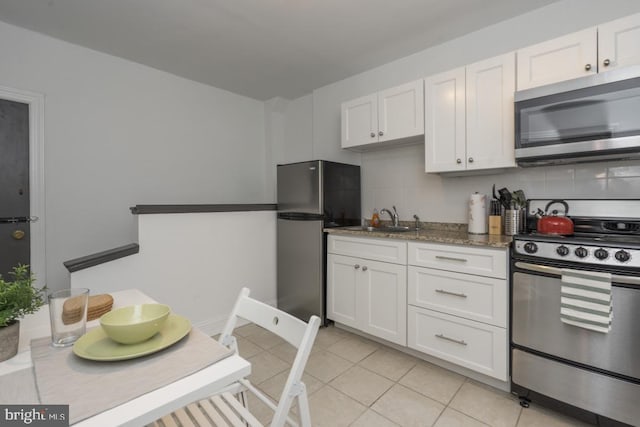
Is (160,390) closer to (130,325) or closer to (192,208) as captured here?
(130,325)

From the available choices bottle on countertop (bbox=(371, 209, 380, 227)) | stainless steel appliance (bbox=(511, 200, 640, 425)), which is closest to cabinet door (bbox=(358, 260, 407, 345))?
bottle on countertop (bbox=(371, 209, 380, 227))

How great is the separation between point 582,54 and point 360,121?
5.00 ft

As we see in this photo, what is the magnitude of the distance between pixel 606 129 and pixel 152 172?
353 centimetres

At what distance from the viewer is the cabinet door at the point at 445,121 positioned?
7.04ft

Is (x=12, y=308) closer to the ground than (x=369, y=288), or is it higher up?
higher up

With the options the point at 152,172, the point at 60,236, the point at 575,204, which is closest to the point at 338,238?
the point at 575,204

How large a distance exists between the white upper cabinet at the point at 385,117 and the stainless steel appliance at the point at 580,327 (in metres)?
1.19

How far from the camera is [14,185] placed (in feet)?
7.66

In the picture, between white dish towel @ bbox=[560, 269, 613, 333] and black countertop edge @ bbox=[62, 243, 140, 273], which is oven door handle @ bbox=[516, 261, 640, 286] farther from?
black countertop edge @ bbox=[62, 243, 140, 273]

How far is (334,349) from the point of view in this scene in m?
2.39

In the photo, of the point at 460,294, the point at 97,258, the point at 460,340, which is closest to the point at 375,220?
the point at 460,294

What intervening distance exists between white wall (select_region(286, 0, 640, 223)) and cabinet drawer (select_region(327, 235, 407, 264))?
0.64 metres

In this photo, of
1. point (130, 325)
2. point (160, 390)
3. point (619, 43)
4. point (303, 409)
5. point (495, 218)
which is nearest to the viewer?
point (160, 390)

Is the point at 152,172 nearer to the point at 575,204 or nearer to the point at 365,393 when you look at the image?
the point at 365,393
